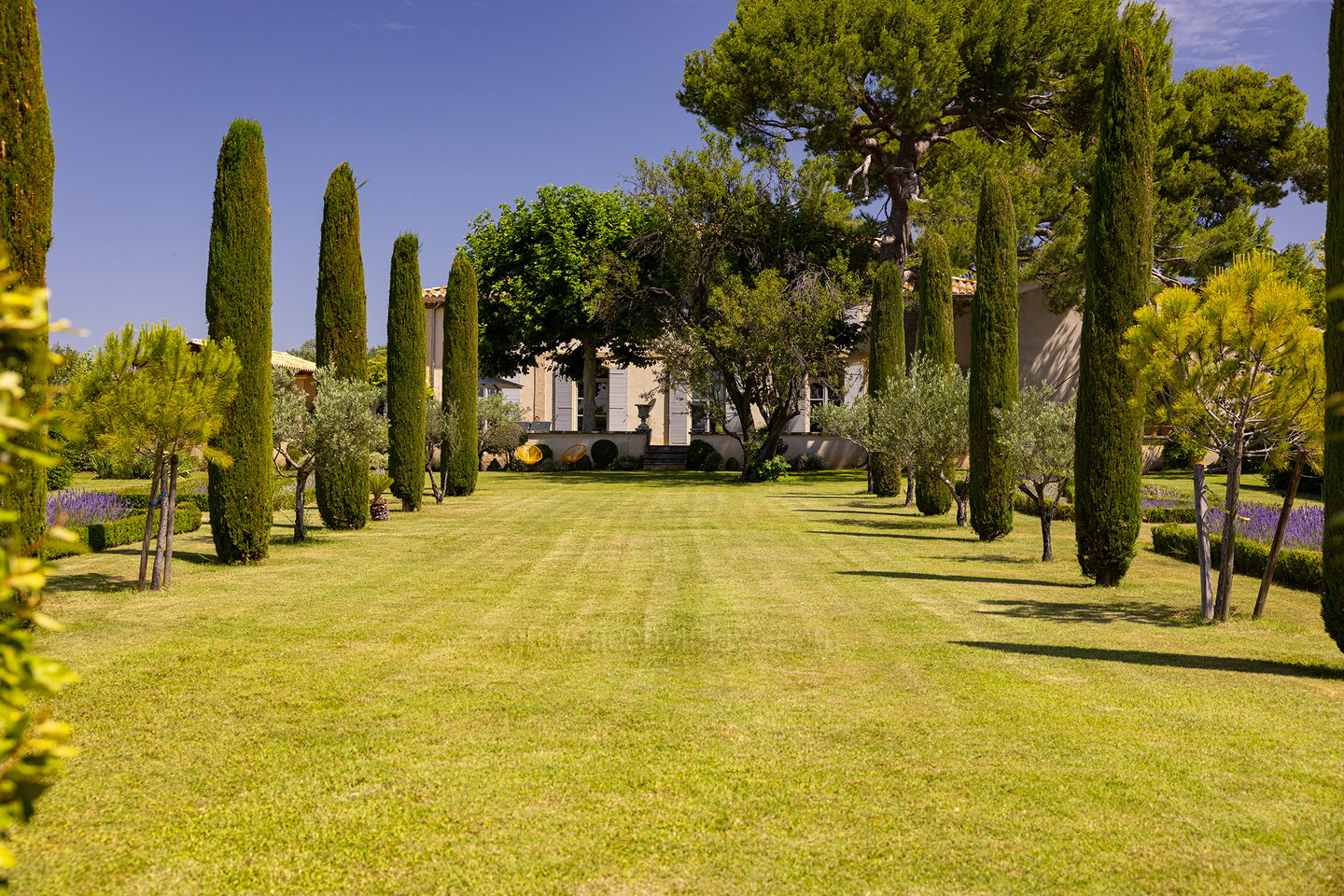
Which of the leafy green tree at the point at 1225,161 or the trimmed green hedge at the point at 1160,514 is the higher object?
the leafy green tree at the point at 1225,161

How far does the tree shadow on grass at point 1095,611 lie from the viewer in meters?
10.2

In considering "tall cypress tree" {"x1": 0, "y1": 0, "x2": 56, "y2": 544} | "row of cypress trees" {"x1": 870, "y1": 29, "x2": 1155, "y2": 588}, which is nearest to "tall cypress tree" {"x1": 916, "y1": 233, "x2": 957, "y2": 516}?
"row of cypress trees" {"x1": 870, "y1": 29, "x2": 1155, "y2": 588}

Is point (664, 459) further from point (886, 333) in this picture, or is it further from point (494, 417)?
point (886, 333)

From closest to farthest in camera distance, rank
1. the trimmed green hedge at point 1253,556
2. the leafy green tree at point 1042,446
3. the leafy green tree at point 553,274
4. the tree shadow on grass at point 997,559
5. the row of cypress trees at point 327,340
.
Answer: the trimmed green hedge at point 1253,556, the row of cypress trees at point 327,340, the leafy green tree at point 1042,446, the tree shadow on grass at point 997,559, the leafy green tree at point 553,274

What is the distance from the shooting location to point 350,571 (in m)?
13.0

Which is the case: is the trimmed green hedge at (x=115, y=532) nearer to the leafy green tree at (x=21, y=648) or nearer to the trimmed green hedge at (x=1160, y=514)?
the leafy green tree at (x=21, y=648)

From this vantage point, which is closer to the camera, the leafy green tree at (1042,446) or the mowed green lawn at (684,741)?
the mowed green lawn at (684,741)

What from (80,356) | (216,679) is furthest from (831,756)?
(80,356)

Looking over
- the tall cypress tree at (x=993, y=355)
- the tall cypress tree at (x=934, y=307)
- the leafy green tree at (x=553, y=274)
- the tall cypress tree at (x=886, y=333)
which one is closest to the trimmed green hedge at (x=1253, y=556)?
the tall cypress tree at (x=993, y=355)

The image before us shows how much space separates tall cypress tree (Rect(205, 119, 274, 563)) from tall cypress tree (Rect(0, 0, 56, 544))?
3565mm

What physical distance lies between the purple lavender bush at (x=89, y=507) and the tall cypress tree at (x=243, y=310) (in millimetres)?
3835

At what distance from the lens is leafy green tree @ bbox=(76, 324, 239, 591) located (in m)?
10.1

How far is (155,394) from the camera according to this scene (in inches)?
399

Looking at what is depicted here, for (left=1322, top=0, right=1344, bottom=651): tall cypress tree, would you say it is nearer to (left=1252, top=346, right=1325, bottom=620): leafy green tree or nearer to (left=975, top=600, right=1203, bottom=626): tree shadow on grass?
(left=1252, top=346, right=1325, bottom=620): leafy green tree
